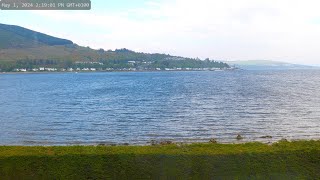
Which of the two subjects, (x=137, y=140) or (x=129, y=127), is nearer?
(x=137, y=140)

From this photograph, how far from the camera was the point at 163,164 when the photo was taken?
17.9 metres

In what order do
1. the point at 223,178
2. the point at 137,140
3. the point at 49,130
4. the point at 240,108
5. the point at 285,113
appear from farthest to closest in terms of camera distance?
the point at 240,108 → the point at 285,113 → the point at 49,130 → the point at 137,140 → the point at 223,178

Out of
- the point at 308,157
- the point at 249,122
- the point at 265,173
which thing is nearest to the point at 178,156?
the point at 265,173

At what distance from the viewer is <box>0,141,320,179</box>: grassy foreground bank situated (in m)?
17.6

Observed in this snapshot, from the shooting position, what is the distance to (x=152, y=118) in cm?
4697

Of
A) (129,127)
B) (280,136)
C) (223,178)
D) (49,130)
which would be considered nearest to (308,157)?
(223,178)

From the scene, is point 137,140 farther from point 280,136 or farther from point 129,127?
point 280,136

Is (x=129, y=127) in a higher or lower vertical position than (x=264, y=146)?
lower

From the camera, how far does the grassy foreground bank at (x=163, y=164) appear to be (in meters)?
17.6

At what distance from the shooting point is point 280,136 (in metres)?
34.0

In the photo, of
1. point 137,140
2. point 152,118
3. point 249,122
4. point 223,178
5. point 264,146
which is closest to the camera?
point 223,178

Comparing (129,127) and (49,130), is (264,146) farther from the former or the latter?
(49,130)

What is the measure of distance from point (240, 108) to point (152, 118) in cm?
1647

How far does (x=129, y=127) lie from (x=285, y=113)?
912 inches
